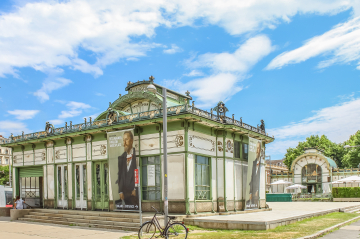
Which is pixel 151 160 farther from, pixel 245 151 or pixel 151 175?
pixel 245 151

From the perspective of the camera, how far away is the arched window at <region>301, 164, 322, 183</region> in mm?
57469

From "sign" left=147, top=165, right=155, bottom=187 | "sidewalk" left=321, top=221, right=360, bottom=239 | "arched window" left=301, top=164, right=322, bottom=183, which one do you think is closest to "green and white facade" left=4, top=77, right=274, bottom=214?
"sign" left=147, top=165, right=155, bottom=187

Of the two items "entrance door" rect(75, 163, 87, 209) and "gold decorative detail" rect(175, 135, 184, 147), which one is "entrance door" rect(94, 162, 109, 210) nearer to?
"entrance door" rect(75, 163, 87, 209)

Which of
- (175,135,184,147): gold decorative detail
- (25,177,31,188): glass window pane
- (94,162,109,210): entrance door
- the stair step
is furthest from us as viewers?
(25,177,31,188): glass window pane

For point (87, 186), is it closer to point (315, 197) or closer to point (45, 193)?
point (45, 193)

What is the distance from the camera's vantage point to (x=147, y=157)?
2177 centimetres

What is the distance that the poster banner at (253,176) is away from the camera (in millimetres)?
24453

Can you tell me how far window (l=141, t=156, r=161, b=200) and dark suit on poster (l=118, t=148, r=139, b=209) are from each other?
34.8 inches

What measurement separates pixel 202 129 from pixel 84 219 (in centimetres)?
858

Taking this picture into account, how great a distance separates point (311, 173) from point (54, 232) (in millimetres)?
48658

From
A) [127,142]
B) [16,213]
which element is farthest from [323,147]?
[16,213]

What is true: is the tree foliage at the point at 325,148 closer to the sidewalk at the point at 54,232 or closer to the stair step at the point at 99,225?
the stair step at the point at 99,225

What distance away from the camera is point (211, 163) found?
22188 mm

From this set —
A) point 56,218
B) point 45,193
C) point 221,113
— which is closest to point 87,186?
point 56,218
